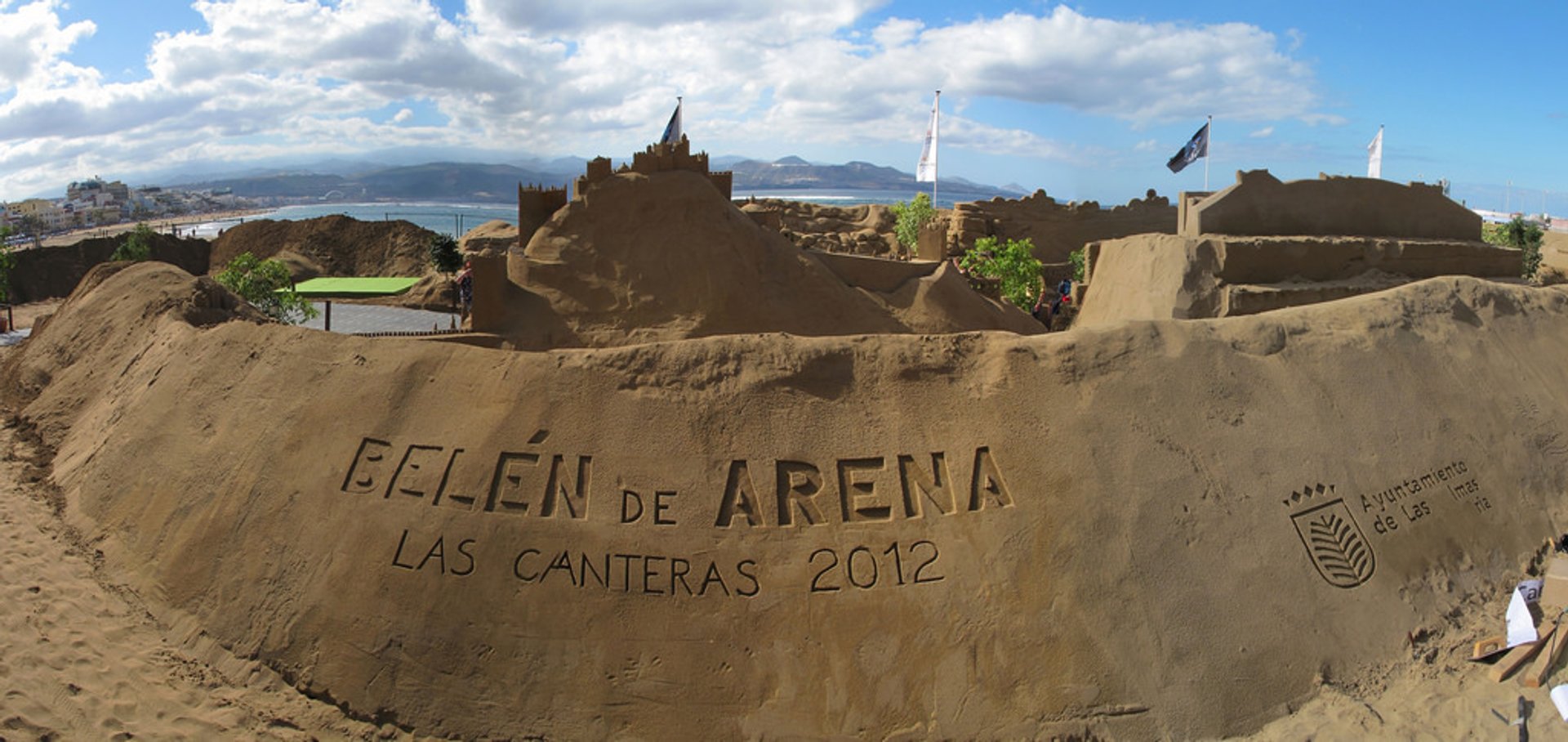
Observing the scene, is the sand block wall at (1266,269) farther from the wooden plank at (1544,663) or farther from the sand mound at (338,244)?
the sand mound at (338,244)

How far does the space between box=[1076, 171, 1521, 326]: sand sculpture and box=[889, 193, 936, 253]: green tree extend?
19.3m

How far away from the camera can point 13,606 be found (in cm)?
575

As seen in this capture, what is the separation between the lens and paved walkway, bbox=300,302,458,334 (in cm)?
2117

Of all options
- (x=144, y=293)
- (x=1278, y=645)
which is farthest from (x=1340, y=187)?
(x=144, y=293)

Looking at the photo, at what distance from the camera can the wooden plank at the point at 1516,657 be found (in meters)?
5.39

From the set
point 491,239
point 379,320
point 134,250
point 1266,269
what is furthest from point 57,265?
point 1266,269

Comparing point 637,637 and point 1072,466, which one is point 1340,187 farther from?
point 637,637

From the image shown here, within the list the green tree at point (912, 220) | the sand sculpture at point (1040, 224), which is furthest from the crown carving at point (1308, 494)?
the green tree at point (912, 220)

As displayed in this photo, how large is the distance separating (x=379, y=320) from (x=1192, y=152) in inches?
810

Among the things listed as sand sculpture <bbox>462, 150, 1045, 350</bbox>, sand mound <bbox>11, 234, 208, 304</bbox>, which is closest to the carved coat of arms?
sand sculpture <bbox>462, 150, 1045, 350</bbox>

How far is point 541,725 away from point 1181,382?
4.31 meters

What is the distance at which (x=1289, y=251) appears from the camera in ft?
35.4

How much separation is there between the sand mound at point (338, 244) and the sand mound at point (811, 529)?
109 ft

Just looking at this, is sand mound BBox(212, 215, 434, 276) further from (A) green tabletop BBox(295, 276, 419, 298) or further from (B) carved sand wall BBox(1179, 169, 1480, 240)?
(B) carved sand wall BBox(1179, 169, 1480, 240)
